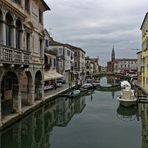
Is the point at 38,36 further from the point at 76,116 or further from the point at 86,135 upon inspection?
the point at 86,135

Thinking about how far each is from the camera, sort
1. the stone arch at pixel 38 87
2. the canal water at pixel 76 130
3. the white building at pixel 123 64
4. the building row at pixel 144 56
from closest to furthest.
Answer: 1. the canal water at pixel 76 130
2. the stone arch at pixel 38 87
3. the building row at pixel 144 56
4. the white building at pixel 123 64

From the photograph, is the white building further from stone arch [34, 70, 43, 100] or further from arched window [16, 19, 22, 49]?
arched window [16, 19, 22, 49]

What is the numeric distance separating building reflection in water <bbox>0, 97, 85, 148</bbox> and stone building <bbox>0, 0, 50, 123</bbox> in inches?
56.9

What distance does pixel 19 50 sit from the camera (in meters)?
A: 19.0

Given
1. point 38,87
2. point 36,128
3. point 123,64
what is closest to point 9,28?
point 36,128

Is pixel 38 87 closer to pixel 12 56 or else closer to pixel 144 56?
pixel 12 56

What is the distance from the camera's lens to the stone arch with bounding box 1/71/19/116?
69.6ft

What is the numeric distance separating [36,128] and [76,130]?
279 centimetres

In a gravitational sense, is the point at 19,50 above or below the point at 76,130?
above

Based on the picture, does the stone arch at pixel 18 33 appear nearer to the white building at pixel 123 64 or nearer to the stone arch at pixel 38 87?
the stone arch at pixel 38 87

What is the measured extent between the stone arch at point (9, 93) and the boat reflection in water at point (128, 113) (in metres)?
9.29

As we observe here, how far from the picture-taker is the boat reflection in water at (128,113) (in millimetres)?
25547

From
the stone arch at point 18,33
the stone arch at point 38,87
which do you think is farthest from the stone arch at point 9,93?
the stone arch at point 38,87

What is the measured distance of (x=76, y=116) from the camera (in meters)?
25.6
